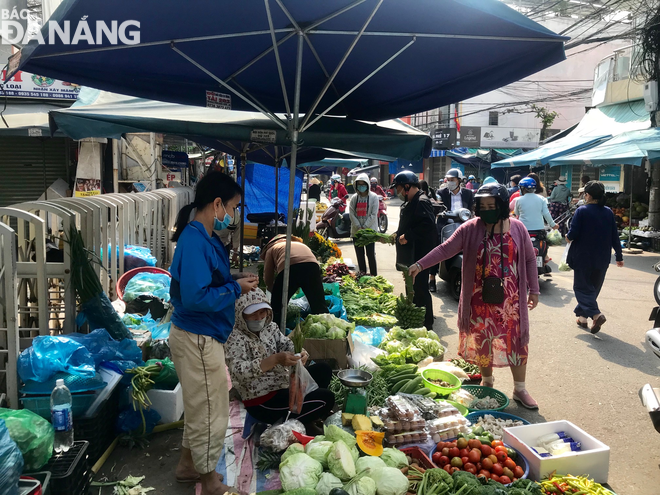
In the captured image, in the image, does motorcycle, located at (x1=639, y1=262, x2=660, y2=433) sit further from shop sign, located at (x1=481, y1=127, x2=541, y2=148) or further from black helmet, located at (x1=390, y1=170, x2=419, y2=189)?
shop sign, located at (x1=481, y1=127, x2=541, y2=148)

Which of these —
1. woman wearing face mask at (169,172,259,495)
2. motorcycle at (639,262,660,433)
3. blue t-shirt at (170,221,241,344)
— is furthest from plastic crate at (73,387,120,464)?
motorcycle at (639,262,660,433)

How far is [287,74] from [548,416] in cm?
396

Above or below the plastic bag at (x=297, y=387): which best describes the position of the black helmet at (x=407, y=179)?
above

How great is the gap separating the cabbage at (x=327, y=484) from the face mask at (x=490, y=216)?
265cm

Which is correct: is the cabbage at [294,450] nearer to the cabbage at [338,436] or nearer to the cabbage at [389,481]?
the cabbage at [338,436]

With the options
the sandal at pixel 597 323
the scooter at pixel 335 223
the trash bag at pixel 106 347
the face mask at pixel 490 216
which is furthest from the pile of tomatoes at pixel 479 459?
the scooter at pixel 335 223

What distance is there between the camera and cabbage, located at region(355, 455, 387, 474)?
3.12 m

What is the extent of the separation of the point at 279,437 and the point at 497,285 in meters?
2.33

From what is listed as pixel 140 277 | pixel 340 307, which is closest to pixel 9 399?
pixel 140 277

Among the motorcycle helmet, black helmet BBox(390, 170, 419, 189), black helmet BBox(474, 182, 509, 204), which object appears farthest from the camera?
the motorcycle helmet

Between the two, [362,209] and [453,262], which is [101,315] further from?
[362,209]

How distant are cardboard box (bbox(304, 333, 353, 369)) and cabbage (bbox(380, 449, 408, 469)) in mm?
1312

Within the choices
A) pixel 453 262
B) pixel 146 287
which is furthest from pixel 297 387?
pixel 453 262

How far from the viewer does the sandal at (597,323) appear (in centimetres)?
671
